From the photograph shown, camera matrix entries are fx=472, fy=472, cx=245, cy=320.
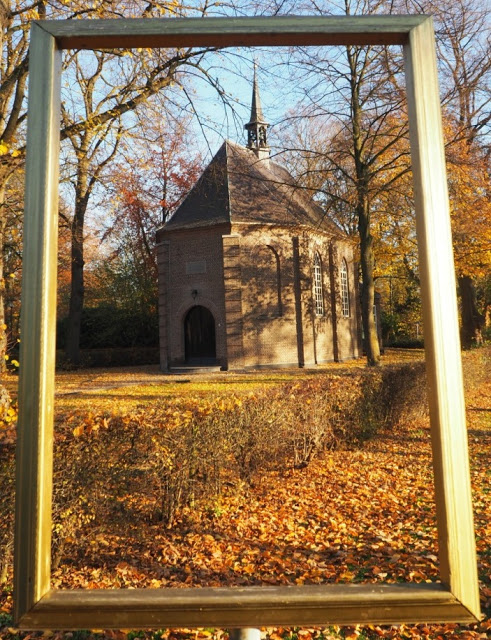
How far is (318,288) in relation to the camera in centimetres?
2316

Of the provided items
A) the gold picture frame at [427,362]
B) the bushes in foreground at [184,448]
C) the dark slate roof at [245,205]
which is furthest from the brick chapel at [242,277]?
the gold picture frame at [427,362]

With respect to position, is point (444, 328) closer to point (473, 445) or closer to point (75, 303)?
point (473, 445)

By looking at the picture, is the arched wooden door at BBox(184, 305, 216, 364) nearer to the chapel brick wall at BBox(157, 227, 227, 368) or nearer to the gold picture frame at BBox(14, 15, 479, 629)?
the chapel brick wall at BBox(157, 227, 227, 368)

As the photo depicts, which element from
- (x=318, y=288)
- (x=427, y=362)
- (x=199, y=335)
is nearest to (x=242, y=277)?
(x=199, y=335)

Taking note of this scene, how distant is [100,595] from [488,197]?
19314 millimetres

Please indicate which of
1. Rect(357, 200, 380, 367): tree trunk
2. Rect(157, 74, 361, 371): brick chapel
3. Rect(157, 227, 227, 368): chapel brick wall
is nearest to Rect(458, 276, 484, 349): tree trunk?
Rect(157, 74, 361, 371): brick chapel

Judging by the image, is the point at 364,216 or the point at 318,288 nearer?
the point at 364,216

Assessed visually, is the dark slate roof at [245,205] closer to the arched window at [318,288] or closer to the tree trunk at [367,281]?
the arched window at [318,288]

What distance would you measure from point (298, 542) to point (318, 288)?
19076mm

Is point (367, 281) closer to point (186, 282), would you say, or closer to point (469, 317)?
point (186, 282)

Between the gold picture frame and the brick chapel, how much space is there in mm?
18612

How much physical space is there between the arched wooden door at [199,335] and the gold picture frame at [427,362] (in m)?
19.7

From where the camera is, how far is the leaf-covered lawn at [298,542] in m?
3.73

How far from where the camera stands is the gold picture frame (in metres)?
1.25
